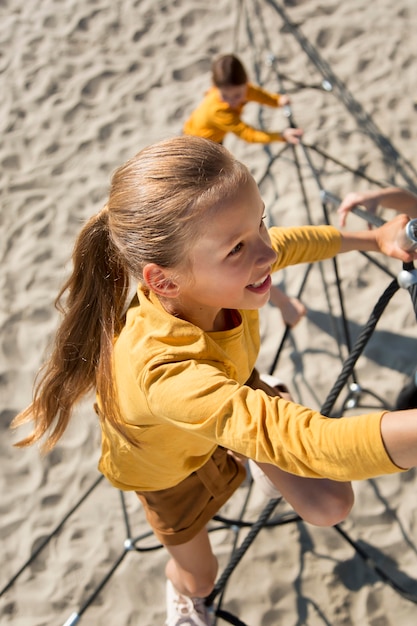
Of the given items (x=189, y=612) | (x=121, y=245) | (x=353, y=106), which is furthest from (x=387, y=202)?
(x=353, y=106)

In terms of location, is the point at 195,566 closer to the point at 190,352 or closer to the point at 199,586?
the point at 199,586

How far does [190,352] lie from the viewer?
3.04 feet

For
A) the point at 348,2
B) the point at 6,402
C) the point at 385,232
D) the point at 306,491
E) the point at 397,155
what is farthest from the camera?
the point at 348,2

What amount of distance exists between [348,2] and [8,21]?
1.85 m

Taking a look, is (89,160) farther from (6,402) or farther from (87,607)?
(87,607)

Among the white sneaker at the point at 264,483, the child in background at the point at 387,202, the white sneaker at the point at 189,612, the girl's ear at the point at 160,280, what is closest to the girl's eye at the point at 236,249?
the girl's ear at the point at 160,280

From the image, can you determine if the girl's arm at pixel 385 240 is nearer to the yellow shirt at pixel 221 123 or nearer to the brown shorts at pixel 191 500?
the brown shorts at pixel 191 500

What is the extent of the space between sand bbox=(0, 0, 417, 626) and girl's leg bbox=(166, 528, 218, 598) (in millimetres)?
299

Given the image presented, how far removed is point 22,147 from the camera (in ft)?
10.0

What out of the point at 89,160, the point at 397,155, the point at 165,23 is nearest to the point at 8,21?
the point at 165,23

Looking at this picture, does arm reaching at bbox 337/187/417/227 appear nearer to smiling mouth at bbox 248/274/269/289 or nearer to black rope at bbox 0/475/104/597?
smiling mouth at bbox 248/274/269/289

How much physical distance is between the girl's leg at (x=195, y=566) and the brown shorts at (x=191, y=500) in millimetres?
47

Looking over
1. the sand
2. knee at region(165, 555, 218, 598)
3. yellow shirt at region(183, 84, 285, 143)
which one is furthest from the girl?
yellow shirt at region(183, 84, 285, 143)

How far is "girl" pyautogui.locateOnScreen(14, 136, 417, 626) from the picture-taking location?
79cm
